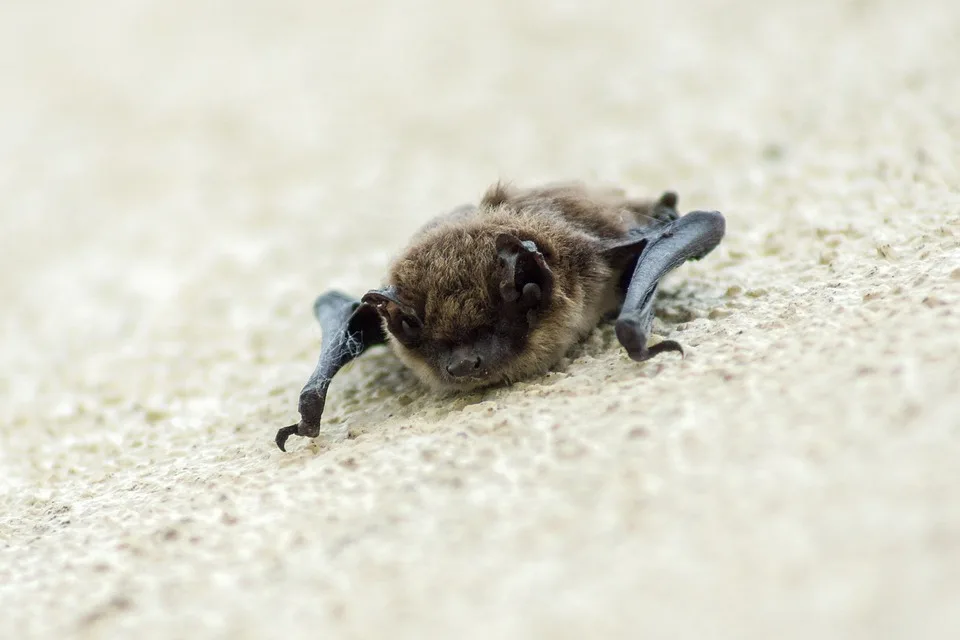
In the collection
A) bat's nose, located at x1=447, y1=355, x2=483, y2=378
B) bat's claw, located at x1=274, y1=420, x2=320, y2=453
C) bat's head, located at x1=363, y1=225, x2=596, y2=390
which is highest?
bat's head, located at x1=363, y1=225, x2=596, y2=390

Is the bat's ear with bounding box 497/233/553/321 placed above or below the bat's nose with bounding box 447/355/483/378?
above

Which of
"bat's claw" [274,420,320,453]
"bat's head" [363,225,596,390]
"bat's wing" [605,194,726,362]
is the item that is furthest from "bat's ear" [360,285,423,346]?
"bat's wing" [605,194,726,362]

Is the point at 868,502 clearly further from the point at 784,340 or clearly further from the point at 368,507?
the point at 368,507

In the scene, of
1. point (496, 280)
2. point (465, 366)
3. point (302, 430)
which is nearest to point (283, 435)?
point (302, 430)

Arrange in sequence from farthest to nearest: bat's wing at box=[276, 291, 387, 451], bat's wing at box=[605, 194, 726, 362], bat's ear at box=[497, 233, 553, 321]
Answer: bat's wing at box=[276, 291, 387, 451] < bat's ear at box=[497, 233, 553, 321] < bat's wing at box=[605, 194, 726, 362]

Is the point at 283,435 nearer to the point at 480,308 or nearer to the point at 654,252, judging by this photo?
the point at 480,308

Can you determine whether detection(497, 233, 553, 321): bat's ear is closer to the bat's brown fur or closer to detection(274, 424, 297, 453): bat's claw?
the bat's brown fur

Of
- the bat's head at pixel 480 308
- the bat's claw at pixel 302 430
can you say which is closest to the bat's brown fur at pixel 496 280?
the bat's head at pixel 480 308
